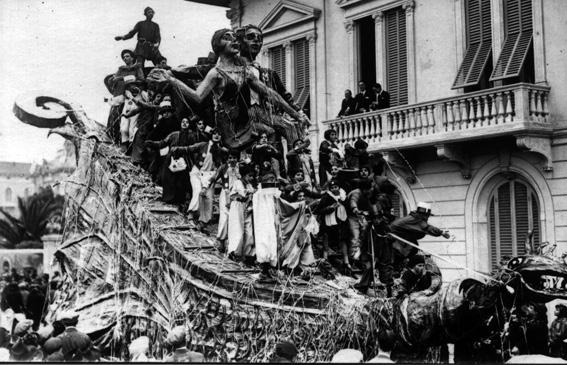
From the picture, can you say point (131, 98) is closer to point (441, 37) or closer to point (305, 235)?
point (305, 235)

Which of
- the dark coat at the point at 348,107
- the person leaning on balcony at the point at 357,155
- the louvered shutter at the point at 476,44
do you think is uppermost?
the louvered shutter at the point at 476,44

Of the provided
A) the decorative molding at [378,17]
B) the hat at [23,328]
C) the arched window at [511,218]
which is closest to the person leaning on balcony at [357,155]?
the hat at [23,328]

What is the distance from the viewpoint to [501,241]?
17.9 m

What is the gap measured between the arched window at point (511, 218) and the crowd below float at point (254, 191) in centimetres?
593

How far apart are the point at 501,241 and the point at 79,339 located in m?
11.7

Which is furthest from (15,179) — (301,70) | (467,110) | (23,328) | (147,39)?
(23,328)

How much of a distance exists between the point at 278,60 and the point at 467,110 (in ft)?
28.5

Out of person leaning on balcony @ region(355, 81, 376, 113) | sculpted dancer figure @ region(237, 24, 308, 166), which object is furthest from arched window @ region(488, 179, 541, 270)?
sculpted dancer figure @ region(237, 24, 308, 166)

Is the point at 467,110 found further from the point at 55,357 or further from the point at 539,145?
the point at 55,357

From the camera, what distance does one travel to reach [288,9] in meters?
24.2

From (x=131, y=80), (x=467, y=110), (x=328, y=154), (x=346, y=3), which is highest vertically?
(x=346, y=3)

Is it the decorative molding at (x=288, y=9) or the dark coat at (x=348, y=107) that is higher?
the decorative molding at (x=288, y=9)

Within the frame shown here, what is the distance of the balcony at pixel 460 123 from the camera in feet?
54.6

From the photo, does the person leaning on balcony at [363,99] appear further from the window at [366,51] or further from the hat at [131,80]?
the hat at [131,80]
